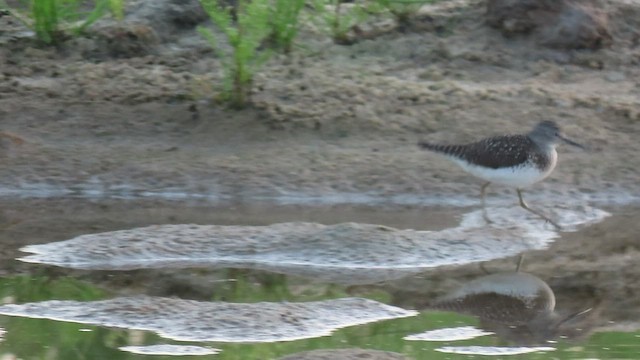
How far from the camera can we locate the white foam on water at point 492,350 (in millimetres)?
7270

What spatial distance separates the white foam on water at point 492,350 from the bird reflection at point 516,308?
5.3 inches

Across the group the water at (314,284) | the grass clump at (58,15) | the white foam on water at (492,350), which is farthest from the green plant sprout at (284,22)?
the white foam on water at (492,350)

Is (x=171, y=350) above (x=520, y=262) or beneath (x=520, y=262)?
above

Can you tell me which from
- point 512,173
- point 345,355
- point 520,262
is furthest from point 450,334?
point 512,173

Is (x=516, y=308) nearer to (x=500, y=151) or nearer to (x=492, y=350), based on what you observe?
(x=492, y=350)

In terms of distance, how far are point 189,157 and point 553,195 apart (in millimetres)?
2841

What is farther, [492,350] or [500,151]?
A: [500,151]

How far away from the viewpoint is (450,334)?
7.63 m

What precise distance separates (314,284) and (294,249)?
642mm

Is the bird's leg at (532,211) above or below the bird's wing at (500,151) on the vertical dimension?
below

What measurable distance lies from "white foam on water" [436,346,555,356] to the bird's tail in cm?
314

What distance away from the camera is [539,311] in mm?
8219

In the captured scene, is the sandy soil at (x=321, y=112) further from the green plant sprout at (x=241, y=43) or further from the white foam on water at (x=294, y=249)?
the white foam on water at (x=294, y=249)

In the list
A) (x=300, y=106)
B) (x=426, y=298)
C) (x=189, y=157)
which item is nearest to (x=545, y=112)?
(x=300, y=106)
